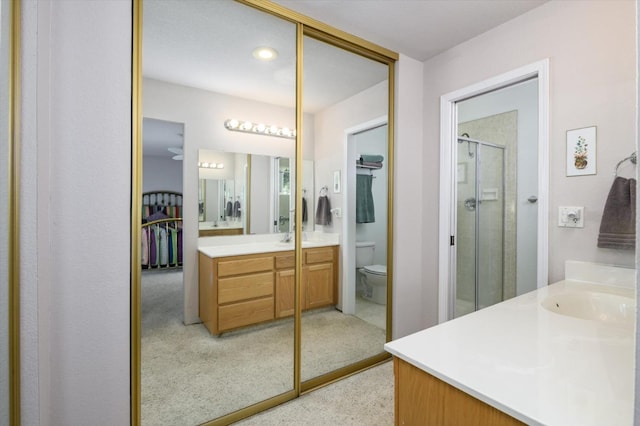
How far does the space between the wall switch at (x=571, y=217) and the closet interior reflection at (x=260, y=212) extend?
3.72 ft

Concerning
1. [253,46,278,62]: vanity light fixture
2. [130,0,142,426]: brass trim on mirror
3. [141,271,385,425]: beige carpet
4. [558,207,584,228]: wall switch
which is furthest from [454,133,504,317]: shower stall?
[130,0,142,426]: brass trim on mirror

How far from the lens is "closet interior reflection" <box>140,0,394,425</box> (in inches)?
65.7

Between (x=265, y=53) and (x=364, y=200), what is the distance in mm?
1275

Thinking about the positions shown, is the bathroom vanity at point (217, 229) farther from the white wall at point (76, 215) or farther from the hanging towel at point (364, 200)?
the hanging towel at point (364, 200)

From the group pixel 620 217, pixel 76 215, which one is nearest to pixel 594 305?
pixel 620 217

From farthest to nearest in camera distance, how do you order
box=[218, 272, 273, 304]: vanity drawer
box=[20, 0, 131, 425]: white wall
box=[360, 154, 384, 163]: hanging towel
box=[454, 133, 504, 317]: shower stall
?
box=[454, 133, 504, 317]: shower stall → box=[360, 154, 384, 163]: hanging towel → box=[218, 272, 273, 304]: vanity drawer → box=[20, 0, 131, 425]: white wall

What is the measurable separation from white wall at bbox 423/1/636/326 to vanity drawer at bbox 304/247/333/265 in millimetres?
1406

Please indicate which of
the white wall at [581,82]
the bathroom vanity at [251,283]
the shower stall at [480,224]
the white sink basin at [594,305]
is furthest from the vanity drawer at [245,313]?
the white wall at [581,82]

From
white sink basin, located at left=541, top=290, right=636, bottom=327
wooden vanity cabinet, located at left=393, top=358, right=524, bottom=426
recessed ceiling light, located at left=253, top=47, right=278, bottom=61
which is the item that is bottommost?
wooden vanity cabinet, located at left=393, top=358, right=524, bottom=426

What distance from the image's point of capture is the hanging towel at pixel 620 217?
153cm

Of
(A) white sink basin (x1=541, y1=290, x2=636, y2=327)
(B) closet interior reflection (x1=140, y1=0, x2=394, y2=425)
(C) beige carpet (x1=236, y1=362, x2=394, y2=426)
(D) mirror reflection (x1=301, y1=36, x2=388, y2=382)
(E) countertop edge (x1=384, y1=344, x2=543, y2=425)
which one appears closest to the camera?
(E) countertop edge (x1=384, y1=344, x2=543, y2=425)

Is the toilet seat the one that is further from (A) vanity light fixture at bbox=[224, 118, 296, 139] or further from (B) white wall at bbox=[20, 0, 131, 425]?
(B) white wall at bbox=[20, 0, 131, 425]

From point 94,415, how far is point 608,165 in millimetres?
2793

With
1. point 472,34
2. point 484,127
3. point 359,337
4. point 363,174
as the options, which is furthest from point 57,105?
point 484,127
